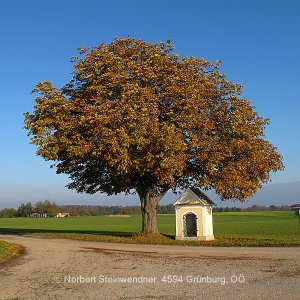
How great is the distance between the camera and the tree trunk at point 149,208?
29.1 meters

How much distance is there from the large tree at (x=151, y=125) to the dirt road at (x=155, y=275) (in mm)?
6807

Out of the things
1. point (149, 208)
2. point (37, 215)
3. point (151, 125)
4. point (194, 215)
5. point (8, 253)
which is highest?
point (151, 125)

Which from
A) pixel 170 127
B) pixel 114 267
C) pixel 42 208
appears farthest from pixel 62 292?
pixel 42 208

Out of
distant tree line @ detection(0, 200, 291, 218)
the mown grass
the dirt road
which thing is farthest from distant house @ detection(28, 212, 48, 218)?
the dirt road

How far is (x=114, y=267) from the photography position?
1503cm

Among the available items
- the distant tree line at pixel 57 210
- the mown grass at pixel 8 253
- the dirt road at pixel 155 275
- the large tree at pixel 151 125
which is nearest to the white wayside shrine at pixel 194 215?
the large tree at pixel 151 125

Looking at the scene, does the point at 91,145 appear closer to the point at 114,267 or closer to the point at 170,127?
the point at 170,127

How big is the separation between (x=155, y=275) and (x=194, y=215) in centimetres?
1642

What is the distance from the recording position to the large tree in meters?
24.2

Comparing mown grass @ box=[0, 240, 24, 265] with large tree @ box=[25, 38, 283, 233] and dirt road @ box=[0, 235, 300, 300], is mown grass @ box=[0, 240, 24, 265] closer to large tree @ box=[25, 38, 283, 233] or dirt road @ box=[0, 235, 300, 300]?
dirt road @ box=[0, 235, 300, 300]

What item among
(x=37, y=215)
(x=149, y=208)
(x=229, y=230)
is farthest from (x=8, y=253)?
(x=37, y=215)

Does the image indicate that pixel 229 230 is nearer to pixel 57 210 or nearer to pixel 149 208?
pixel 149 208

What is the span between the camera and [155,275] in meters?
13.1

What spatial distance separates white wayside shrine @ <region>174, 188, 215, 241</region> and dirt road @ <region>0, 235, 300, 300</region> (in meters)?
8.46
